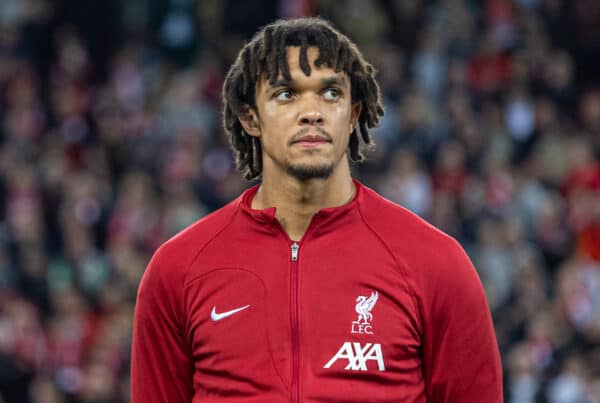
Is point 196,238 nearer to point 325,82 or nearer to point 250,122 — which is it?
point 250,122

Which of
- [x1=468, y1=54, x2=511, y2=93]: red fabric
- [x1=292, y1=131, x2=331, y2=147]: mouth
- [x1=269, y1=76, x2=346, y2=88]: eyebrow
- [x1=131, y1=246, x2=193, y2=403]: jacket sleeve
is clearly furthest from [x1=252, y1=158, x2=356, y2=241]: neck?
[x1=468, y1=54, x2=511, y2=93]: red fabric

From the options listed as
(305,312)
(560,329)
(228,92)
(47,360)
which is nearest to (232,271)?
(305,312)

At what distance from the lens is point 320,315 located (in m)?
3.90

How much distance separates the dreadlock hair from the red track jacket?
0.89 feet

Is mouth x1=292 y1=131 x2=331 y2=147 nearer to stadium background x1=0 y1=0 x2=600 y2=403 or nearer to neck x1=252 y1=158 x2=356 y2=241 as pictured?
neck x1=252 y1=158 x2=356 y2=241

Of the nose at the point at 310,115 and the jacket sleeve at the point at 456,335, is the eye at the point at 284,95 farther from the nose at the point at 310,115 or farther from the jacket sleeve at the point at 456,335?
the jacket sleeve at the point at 456,335

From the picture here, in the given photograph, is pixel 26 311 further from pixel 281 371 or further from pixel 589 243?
pixel 281 371

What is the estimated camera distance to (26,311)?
11.0 meters

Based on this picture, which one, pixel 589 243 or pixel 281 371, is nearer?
pixel 281 371

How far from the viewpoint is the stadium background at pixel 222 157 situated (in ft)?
33.3

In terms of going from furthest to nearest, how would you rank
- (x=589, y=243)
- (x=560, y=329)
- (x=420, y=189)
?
(x=420, y=189) < (x=589, y=243) < (x=560, y=329)

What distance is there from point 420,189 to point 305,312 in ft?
25.8

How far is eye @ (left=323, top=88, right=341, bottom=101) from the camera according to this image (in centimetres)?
398

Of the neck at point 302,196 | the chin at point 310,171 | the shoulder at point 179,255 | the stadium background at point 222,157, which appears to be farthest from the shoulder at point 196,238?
the stadium background at point 222,157
